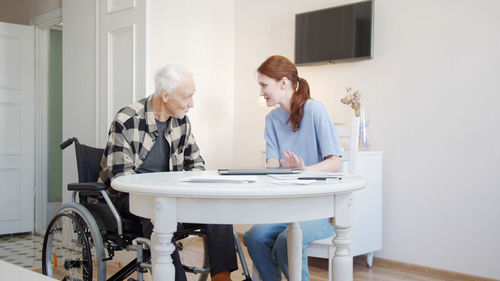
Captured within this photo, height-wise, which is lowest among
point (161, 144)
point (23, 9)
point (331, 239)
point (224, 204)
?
point (331, 239)

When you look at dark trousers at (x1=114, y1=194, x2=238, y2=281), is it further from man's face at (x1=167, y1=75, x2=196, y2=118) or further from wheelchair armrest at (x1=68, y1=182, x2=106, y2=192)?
man's face at (x1=167, y1=75, x2=196, y2=118)

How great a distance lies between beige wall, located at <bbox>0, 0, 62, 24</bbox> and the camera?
4215mm

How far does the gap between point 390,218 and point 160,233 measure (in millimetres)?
2301

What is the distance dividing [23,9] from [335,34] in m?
3.04

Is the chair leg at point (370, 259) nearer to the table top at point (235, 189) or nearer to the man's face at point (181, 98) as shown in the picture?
the man's face at point (181, 98)

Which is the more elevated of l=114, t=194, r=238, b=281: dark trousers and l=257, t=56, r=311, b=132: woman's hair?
l=257, t=56, r=311, b=132: woman's hair

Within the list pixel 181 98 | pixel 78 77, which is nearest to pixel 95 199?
pixel 181 98

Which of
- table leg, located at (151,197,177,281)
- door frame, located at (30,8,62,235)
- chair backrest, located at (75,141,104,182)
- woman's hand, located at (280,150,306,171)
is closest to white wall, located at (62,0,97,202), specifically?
door frame, located at (30,8,62,235)

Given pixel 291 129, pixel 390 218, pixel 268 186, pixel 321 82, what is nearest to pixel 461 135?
pixel 390 218

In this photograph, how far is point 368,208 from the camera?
3.06 meters

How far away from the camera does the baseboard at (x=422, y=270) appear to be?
2891mm

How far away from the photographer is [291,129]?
2.15m

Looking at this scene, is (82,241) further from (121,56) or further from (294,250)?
(121,56)

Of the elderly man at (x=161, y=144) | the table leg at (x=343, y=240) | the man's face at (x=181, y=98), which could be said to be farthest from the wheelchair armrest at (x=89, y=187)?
the table leg at (x=343, y=240)
